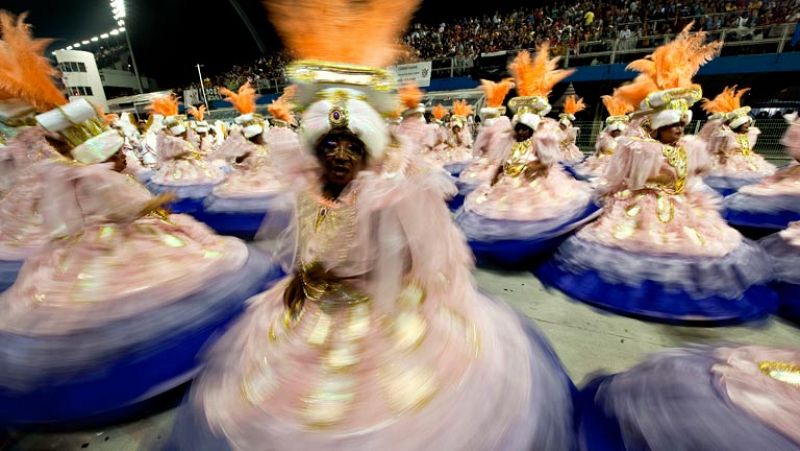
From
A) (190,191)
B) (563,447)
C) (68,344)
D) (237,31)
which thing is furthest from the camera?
(237,31)

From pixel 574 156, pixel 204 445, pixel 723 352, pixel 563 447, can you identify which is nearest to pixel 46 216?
pixel 204 445

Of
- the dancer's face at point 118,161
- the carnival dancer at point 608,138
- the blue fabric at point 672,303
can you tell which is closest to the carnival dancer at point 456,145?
the carnival dancer at point 608,138

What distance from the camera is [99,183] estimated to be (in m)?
2.05

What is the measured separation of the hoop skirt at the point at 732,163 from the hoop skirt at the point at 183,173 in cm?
849

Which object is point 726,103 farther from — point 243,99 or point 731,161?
point 243,99

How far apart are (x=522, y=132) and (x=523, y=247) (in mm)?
1369

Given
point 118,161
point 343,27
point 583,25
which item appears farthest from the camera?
point 583,25

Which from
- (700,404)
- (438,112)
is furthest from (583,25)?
(700,404)

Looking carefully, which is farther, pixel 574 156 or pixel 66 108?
pixel 574 156

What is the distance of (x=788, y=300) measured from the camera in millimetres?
2611

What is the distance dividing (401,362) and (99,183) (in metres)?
2.05

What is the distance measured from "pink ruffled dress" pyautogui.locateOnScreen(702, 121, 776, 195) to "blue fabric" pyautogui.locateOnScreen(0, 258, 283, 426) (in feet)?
24.2

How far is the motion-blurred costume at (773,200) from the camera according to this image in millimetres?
3891

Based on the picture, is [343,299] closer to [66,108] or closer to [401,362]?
[401,362]
